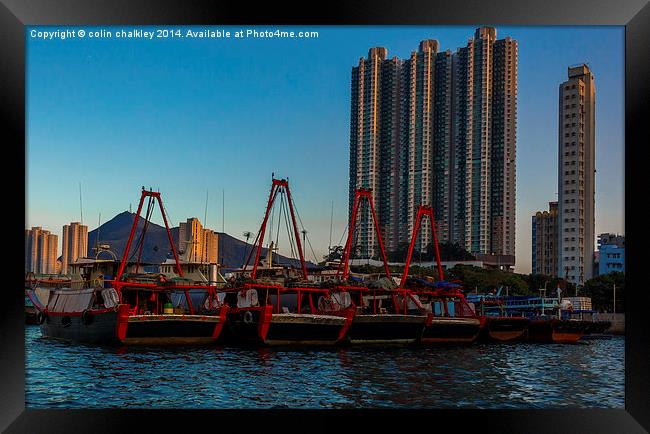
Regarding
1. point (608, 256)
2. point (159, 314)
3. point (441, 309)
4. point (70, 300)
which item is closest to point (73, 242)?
point (70, 300)

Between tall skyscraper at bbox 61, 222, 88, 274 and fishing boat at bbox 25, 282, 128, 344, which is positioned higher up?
tall skyscraper at bbox 61, 222, 88, 274

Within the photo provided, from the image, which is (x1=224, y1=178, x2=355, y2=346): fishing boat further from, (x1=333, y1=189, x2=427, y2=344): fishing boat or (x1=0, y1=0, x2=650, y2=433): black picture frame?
(x1=0, y1=0, x2=650, y2=433): black picture frame

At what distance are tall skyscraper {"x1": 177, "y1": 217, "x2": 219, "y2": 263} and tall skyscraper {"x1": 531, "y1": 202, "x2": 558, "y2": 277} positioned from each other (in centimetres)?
871

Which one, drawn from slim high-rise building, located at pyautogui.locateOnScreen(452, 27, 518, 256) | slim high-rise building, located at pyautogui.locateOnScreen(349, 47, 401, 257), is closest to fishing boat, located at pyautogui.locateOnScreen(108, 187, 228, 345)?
slim high-rise building, located at pyautogui.locateOnScreen(349, 47, 401, 257)

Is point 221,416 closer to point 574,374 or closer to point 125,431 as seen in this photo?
point 125,431

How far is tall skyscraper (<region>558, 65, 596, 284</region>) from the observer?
14.0 m

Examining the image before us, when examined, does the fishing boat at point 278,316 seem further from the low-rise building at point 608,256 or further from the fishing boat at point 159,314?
the low-rise building at point 608,256

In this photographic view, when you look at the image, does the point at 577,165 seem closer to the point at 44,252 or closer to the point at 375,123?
the point at 375,123

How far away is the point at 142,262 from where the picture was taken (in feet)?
73.8

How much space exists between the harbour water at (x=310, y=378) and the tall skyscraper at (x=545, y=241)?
8.47 feet
